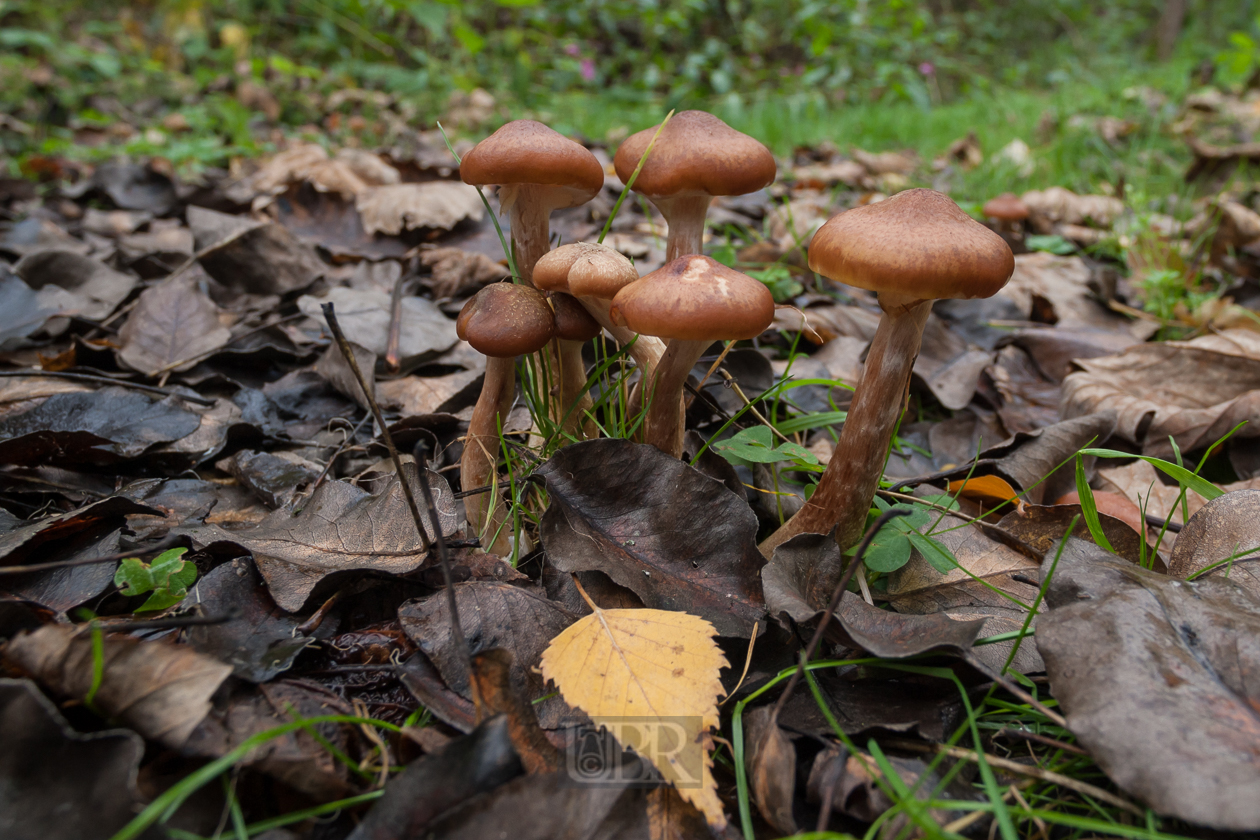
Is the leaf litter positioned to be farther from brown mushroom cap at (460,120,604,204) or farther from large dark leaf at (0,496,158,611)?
brown mushroom cap at (460,120,604,204)

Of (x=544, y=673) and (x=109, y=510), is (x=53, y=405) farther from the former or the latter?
(x=544, y=673)

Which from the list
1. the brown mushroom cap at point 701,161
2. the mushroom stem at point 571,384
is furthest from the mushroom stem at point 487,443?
the brown mushroom cap at point 701,161

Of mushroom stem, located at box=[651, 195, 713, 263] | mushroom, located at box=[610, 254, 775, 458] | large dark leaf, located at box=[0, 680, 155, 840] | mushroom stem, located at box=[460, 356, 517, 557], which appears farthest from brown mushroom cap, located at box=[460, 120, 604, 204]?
large dark leaf, located at box=[0, 680, 155, 840]

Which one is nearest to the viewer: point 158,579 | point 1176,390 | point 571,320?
point 158,579

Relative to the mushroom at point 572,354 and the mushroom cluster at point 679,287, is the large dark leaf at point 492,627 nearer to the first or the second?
the mushroom cluster at point 679,287

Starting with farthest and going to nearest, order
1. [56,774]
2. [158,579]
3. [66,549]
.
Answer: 1. [66,549]
2. [158,579]
3. [56,774]

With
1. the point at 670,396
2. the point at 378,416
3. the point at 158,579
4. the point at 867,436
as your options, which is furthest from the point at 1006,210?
the point at 158,579

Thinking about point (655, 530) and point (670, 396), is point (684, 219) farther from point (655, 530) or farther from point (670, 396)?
point (655, 530)
